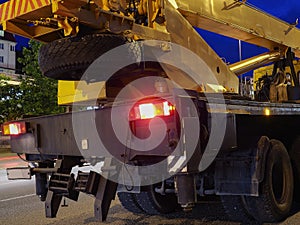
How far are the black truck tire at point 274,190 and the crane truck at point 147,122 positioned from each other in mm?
14

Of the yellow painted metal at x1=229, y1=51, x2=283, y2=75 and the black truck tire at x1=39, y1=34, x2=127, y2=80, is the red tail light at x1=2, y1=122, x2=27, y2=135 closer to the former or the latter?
the black truck tire at x1=39, y1=34, x2=127, y2=80

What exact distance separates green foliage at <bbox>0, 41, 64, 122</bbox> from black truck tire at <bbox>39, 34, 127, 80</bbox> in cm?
2147

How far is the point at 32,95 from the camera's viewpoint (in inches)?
1081

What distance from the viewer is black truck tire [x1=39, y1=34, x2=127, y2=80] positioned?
443 centimetres

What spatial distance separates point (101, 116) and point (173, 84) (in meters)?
1.05

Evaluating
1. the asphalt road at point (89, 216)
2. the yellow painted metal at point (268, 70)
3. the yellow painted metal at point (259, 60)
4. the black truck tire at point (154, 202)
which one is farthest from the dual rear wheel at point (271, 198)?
the yellow painted metal at point (268, 70)

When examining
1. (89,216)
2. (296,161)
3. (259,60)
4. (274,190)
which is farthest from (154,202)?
(259,60)

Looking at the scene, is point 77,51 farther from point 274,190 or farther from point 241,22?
point 241,22

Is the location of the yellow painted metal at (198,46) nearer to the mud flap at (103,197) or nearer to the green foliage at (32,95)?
the mud flap at (103,197)

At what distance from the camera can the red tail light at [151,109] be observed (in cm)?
396

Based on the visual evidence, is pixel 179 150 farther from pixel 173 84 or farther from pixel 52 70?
pixel 52 70

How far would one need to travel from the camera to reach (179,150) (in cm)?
391

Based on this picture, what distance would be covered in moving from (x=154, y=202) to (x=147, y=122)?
2.09 metres

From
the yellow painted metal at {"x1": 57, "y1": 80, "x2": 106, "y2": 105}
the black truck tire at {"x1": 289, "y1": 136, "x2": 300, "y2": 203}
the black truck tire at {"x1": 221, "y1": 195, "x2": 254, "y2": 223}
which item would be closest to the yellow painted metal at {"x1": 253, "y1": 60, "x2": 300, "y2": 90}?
the black truck tire at {"x1": 289, "y1": 136, "x2": 300, "y2": 203}
